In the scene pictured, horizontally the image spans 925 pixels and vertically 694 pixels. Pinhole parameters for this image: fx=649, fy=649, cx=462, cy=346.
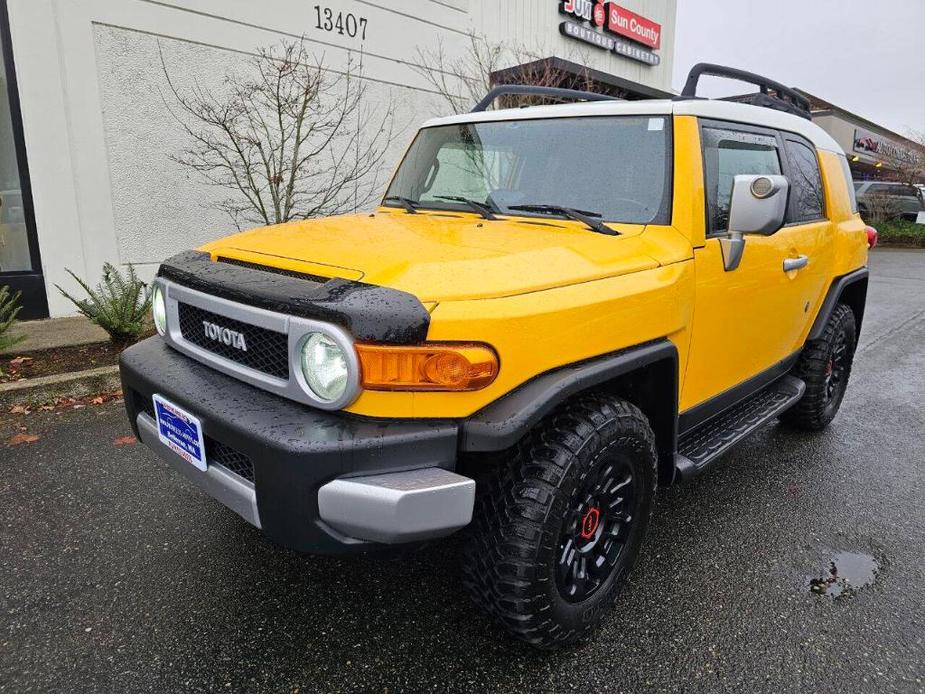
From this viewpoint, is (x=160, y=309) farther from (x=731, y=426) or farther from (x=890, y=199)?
(x=890, y=199)

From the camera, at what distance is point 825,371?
392cm

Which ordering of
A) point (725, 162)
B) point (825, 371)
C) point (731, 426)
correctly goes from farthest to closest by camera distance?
1. point (825, 371)
2. point (731, 426)
3. point (725, 162)

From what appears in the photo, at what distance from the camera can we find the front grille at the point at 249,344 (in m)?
1.95

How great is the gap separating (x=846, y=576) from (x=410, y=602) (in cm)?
177

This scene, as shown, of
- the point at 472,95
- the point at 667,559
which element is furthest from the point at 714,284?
the point at 472,95

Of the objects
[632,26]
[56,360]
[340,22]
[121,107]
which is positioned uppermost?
[632,26]

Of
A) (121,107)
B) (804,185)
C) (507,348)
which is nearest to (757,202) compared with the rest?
(507,348)

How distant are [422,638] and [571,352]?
1116 millimetres

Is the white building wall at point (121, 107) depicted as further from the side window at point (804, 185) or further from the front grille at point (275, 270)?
the side window at point (804, 185)

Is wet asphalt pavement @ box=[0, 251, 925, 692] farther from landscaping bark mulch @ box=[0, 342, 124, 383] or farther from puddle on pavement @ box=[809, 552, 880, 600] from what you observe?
landscaping bark mulch @ box=[0, 342, 124, 383]

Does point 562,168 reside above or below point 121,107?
below

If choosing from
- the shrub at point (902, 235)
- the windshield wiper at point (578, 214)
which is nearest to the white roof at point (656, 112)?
the windshield wiper at point (578, 214)

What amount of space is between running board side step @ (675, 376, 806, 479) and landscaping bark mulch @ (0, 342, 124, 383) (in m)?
4.29

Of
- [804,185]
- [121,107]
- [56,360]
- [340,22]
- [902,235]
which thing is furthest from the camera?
[902,235]
